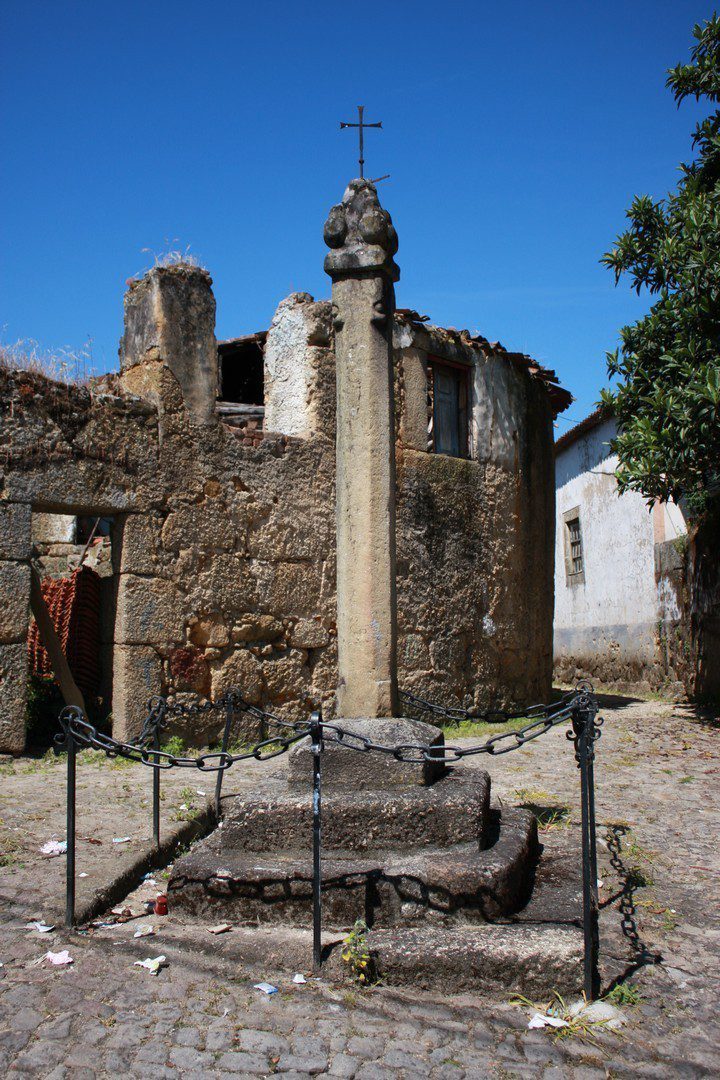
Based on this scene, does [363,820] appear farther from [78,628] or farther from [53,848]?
[78,628]

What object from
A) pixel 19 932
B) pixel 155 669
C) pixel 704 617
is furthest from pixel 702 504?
pixel 19 932

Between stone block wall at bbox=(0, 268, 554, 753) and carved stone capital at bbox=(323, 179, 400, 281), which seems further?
stone block wall at bbox=(0, 268, 554, 753)

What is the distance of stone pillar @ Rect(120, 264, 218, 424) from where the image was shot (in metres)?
8.01

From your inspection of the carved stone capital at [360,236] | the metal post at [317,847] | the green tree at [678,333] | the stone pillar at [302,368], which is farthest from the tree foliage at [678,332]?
the metal post at [317,847]

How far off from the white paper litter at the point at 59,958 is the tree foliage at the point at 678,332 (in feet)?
22.9

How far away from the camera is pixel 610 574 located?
16.1 m

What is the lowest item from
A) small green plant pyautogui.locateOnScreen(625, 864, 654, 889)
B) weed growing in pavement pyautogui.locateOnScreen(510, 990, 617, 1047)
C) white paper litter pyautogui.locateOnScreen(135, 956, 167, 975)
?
weed growing in pavement pyautogui.locateOnScreen(510, 990, 617, 1047)

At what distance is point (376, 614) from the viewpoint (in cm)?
442

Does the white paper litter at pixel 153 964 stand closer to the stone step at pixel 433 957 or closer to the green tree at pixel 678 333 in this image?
the stone step at pixel 433 957

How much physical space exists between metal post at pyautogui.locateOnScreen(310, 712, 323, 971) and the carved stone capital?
2.38 metres

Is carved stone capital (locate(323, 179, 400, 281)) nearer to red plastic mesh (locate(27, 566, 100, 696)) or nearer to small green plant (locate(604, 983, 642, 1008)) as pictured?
small green plant (locate(604, 983, 642, 1008))

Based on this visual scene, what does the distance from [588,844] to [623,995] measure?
1.72ft

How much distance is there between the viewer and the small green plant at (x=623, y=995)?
10.0 ft

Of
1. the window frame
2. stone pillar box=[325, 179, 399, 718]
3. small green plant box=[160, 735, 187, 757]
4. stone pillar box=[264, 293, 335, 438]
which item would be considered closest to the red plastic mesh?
small green plant box=[160, 735, 187, 757]
